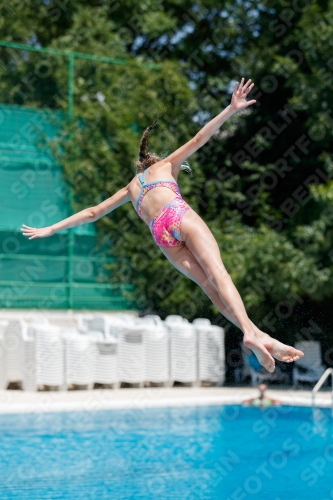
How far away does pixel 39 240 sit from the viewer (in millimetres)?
14156

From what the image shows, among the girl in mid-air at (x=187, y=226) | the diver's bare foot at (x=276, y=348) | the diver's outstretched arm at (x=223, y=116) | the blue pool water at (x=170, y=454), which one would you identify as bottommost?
the blue pool water at (x=170, y=454)

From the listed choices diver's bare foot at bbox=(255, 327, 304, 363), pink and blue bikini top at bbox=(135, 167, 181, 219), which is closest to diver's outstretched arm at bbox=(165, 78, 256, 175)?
pink and blue bikini top at bbox=(135, 167, 181, 219)

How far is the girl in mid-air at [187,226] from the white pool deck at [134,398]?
5260 mm

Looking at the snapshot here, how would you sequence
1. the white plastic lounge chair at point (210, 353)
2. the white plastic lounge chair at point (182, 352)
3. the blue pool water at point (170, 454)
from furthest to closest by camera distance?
the white plastic lounge chair at point (210, 353), the white plastic lounge chair at point (182, 352), the blue pool water at point (170, 454)

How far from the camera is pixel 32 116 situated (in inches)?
562

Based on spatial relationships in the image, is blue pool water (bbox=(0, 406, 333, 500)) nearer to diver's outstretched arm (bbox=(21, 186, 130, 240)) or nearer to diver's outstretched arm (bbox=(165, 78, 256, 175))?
diver's outstretched arm (bbox=(21, 186, 130, 240))

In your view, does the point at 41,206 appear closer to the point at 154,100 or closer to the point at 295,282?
the point at 154,100

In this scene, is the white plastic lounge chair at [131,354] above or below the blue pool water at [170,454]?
above

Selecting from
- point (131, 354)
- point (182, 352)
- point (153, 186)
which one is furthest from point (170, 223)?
point (182, 352)

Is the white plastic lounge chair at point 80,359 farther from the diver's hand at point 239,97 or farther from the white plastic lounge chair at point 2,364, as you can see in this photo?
the diver's hand at point 239,97

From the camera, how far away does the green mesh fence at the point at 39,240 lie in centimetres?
1380

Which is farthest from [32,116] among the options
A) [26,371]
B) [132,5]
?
[26,371]

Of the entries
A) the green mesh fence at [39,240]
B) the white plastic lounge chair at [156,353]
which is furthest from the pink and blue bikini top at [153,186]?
the green mesh fence at [39,240]

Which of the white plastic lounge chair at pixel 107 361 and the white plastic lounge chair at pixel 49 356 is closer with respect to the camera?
the white plastic lounge chair at pixel 49 356
